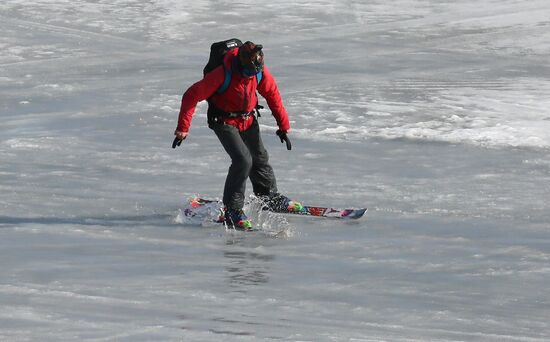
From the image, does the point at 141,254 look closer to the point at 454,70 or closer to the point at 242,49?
the point at 242,49

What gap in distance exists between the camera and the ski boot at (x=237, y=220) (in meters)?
10.2

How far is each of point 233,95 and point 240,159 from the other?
1.79 feet

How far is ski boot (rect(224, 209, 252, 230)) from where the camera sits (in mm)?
10250

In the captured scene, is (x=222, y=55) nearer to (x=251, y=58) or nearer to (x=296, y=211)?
(x=251, y=58)

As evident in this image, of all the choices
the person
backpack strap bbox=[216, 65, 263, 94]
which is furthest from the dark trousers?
backpack strap bbox=[216, 65, 263, 94]

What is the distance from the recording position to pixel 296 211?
35.4 feet

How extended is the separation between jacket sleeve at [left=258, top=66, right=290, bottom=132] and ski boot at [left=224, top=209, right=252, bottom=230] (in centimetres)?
81

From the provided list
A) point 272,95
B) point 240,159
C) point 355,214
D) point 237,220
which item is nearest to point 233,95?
point 272,95

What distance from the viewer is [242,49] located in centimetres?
948

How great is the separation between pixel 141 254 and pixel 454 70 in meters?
10.9

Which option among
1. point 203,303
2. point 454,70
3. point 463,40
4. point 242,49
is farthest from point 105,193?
point 463,40

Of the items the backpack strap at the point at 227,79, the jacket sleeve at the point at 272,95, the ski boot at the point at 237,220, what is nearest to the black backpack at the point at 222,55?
the backpack strap at the point at 227,79

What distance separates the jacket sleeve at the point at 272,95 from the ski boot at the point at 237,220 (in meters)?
0.81

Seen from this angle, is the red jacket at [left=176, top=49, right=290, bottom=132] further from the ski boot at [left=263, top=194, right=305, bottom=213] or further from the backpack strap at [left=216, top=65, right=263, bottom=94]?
the ski boot at [left=263, top=194, right=305, bottom=213]
